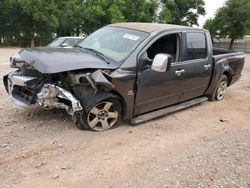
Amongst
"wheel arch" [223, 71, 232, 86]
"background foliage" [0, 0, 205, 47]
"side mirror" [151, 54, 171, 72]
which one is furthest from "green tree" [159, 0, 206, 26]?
"side mirror" [151, 54, 171, 72]

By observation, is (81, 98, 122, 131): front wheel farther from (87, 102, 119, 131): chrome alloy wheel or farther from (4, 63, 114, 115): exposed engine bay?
(4, 63, 114, 115): exposed engine bay

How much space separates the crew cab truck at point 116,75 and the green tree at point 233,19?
98.4 ft

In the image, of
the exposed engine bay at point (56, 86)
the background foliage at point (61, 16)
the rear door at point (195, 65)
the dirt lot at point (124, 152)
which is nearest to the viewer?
A: the dirt lot at point (124, 152)

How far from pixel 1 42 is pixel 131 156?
95.3 ft

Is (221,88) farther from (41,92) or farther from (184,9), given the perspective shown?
(184,9)

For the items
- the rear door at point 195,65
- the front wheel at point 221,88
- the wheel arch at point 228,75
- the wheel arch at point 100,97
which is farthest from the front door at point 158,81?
the wheel arch at point 228,75

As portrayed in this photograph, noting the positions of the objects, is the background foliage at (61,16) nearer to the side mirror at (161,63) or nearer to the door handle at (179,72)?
the door handle at (179,72)

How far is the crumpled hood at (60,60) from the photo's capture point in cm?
462

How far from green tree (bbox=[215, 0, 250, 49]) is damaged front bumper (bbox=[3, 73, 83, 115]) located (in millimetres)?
32437

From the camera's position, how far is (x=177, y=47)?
610cm

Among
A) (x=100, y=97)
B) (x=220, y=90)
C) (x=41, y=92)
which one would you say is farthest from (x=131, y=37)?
(x=220, y=90)

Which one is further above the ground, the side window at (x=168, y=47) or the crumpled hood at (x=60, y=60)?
the side window at (x=168, y=47)

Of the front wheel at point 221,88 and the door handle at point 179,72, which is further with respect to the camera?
the front wheel at point 221,88

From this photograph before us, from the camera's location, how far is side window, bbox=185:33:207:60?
628 cm
